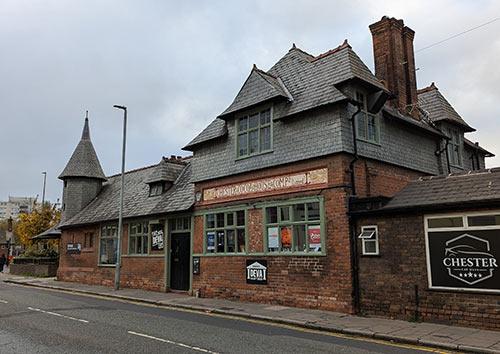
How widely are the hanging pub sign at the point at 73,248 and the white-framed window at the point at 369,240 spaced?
18.7 metres

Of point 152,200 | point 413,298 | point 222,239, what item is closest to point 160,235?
point 152,200

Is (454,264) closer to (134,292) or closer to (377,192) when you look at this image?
(377,192)

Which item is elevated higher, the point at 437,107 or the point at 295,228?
the point at 437,107

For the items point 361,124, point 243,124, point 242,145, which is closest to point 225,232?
point 242,145

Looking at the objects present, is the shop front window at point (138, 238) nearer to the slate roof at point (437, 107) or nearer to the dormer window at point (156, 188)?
the dormer window at point (156, 188)

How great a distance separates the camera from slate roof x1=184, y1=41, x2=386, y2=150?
14.6 m

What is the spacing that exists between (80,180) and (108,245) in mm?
7675

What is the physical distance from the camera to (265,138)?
53.0ft

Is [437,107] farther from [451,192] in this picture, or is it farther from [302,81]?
[451,192]

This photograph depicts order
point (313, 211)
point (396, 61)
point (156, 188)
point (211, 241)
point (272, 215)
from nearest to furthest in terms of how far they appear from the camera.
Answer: point (313, 211)
point (272, 215)
point (211, 241)
point (396, 61)
point (156, 188)

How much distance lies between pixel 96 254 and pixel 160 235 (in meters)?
6.21

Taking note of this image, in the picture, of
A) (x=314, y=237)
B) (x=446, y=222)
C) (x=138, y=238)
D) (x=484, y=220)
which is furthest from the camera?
(x=138, y=238)

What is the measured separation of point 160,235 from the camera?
66.9ft

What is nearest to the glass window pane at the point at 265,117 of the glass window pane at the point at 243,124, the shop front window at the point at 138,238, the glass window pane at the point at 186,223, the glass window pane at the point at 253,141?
the glass window pane at the point at 253,141
